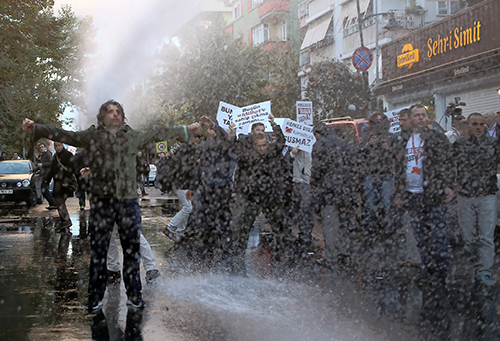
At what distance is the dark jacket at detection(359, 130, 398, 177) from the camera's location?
7.90 m

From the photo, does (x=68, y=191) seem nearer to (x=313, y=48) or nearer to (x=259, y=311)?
(x=259, y=311)

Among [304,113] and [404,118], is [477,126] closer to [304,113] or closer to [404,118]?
[404,118]

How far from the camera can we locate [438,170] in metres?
6.30

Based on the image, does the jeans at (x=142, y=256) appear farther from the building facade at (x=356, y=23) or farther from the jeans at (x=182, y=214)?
the building facade at (x=356, y=23)

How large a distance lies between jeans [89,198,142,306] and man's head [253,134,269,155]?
9.22 feet

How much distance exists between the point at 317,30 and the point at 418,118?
31362mm

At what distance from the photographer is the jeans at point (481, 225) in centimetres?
635

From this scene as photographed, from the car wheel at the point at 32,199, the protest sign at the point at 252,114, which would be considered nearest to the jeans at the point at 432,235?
the protest sign at the point at 252,114

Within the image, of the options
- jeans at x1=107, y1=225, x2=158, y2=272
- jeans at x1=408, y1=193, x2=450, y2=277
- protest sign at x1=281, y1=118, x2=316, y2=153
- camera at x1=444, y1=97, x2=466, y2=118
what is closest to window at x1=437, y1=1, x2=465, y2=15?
camera at x1=444, y1=97, x2=466, y2=118

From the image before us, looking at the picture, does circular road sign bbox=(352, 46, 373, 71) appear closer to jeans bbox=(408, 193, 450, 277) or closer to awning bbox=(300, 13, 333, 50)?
jeans bbox=(408, 193, 450, 277)

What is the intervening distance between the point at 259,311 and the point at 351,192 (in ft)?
10.5

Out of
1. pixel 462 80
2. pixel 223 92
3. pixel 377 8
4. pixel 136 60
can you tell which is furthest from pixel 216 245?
pixel 223 92

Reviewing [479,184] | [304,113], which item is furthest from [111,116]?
[304,113]

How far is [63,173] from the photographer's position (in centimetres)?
1184
